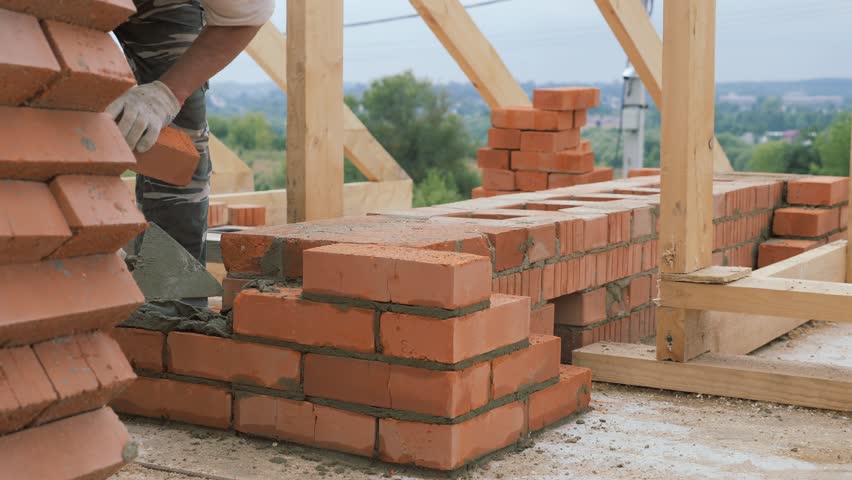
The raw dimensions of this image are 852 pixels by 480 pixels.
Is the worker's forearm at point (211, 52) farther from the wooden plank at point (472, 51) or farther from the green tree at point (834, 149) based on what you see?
the green tree at point (834, 149)

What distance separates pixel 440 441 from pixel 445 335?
0.25 metres

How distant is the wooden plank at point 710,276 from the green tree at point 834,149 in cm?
1812

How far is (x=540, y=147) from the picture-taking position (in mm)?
7500

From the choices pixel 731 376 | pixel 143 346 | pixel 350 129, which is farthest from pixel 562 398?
pixel 350 129

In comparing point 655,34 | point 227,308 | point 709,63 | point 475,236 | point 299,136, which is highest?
point 655,34

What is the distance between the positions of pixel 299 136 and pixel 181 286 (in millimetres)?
732

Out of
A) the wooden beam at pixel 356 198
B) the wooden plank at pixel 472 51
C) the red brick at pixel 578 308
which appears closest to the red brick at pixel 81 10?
the red brick at pixel 578 308

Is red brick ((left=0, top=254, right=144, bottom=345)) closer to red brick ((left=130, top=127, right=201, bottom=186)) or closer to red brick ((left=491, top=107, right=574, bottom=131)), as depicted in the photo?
red brick ((left=130, top=127, right=201, bottom=186))

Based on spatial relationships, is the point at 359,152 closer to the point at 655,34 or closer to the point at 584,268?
the point at 655,34

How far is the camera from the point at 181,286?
121 inches

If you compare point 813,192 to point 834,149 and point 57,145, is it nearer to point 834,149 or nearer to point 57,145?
point 57,145

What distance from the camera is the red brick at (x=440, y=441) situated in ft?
8.15

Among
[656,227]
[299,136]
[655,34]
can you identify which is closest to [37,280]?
[299,136]

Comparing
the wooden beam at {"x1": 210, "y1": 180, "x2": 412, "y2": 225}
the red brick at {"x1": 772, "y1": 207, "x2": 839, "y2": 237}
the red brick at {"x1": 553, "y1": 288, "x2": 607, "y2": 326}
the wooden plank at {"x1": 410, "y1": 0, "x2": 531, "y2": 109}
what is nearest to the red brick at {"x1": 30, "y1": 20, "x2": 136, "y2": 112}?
the red brick at {"x1": 553, "y1": 288, "x2": 607, "y2": 326}
